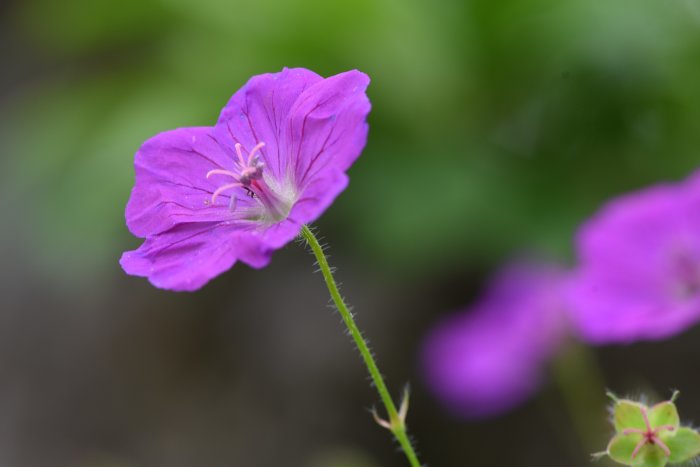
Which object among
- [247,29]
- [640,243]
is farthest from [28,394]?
[640,243]

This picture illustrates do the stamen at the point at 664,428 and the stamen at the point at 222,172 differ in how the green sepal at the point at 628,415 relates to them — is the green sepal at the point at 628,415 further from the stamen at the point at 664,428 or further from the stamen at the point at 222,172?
the stamen at the point at 222,172

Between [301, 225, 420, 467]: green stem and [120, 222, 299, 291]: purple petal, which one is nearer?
[301, 225, 420, 467]: green stem

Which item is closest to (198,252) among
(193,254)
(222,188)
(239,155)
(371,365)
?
(193,254)

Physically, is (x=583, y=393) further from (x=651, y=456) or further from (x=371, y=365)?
(x=371, y=365)

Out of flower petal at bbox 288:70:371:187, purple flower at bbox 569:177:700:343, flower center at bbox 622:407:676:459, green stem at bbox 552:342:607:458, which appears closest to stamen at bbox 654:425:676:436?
flower center at bbox 622:407:676:459

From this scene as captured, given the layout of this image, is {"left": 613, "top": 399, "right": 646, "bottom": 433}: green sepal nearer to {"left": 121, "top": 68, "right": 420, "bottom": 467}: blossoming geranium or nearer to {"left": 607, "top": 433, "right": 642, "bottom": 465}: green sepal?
{"left": 607, "top": 433, "right": 642, "bottom": 465}: green sepal

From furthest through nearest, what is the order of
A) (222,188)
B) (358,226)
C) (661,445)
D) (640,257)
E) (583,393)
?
(358,226)
(583,393)
(640,257)
(222,188)
(661,445)
